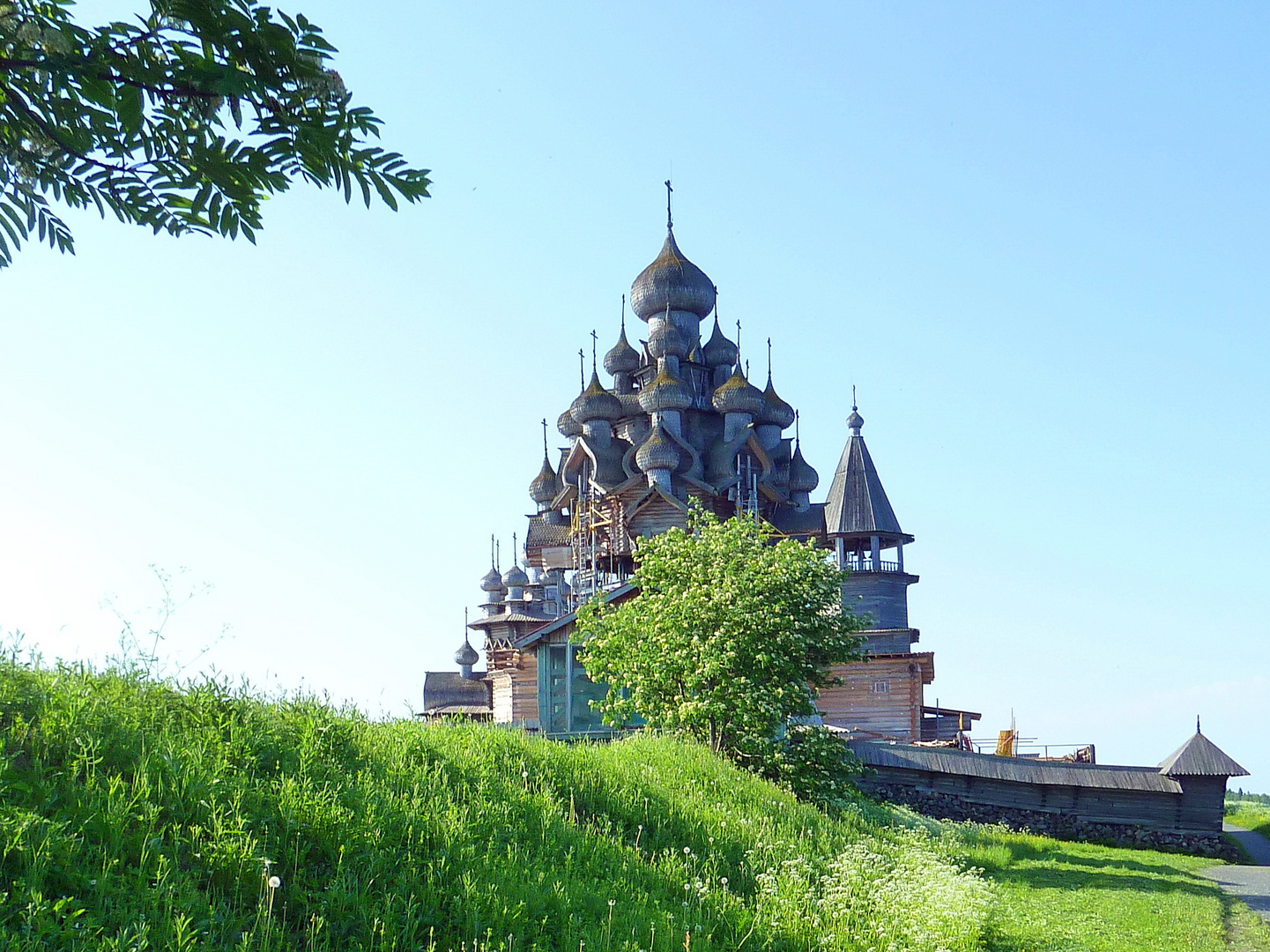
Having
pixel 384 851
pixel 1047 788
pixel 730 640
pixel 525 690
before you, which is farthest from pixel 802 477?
pixel 384 851

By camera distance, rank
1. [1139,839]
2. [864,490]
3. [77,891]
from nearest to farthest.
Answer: [77,891] < [1139,839] < [864,490]

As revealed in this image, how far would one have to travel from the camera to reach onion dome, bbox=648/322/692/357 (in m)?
41.6

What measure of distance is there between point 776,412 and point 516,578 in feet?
55.0

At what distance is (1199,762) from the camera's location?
83.7ft

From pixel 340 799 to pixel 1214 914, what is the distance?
38.7 ft

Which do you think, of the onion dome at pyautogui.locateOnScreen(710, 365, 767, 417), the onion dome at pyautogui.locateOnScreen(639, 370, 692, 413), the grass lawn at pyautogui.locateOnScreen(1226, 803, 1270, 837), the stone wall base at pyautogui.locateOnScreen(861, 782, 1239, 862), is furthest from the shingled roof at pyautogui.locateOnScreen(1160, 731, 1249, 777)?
the onion dome at pyautogui.locateOnScreen(639, 370, 692, 413)

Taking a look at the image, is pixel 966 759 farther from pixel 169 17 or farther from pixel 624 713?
pixel 169 17

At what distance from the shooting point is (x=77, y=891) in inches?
216

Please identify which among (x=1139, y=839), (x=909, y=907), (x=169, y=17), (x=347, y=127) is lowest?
(x=1139, y=839)

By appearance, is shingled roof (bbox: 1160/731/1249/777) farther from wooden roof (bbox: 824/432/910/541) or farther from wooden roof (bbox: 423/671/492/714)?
wooden roof (bbox: 423/671/492/714)

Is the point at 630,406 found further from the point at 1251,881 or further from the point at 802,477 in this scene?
the point at 1251,881

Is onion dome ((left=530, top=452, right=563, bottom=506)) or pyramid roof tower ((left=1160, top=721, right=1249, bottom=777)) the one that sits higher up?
onion dome ((left=530, top=452, right=563, bottom=506))

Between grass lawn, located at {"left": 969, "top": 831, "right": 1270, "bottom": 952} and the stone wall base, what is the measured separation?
4.58 metres

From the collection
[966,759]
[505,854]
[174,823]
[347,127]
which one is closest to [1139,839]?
[966,759]
